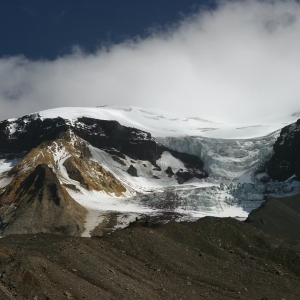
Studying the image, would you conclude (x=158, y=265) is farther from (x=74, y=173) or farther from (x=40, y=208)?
(x=74, y=173)

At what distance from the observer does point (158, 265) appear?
4684 cm

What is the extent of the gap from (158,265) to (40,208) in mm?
79350

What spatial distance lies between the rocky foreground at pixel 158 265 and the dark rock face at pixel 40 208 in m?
63.0

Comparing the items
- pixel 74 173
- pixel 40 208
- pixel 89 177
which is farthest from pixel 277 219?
pixel 89 177

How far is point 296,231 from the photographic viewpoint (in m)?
77.4

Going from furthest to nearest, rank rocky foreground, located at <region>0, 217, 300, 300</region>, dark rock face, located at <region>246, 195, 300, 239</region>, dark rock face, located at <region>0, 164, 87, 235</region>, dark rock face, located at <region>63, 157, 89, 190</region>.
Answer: dark rock face, located at <region>63, 157, 89, 190</region> → dark rock face, located at <region>0, 164, 87, 235</region> → dark rock face, located at <region>246, 195, 300, 239</region> → rocky foreground, located at <region>0, 217, 300, 300</region>

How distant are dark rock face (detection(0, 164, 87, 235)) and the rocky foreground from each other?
207 ft

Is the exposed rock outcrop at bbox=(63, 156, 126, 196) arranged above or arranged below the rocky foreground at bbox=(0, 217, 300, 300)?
above

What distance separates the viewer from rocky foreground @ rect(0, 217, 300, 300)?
35062 mm

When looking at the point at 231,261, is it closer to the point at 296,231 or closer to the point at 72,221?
the point at 296,231

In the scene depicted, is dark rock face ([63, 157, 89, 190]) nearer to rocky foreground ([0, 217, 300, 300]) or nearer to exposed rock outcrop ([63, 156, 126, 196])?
exposed rock outcrop ([63, 156, 126, 196])

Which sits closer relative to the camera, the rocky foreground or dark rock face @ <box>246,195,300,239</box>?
the rocky foreground

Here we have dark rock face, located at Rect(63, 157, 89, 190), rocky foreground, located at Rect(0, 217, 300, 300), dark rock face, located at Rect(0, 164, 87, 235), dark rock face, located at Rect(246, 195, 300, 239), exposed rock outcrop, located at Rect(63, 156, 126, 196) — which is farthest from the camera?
exposed rock outcrop, located at Rect(63, 156, 126, 196)

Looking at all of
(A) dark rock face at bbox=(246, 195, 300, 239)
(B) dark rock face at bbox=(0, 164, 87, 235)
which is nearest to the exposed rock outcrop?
(B) dark rock face at bbox=(0, 164, 87, 235)
